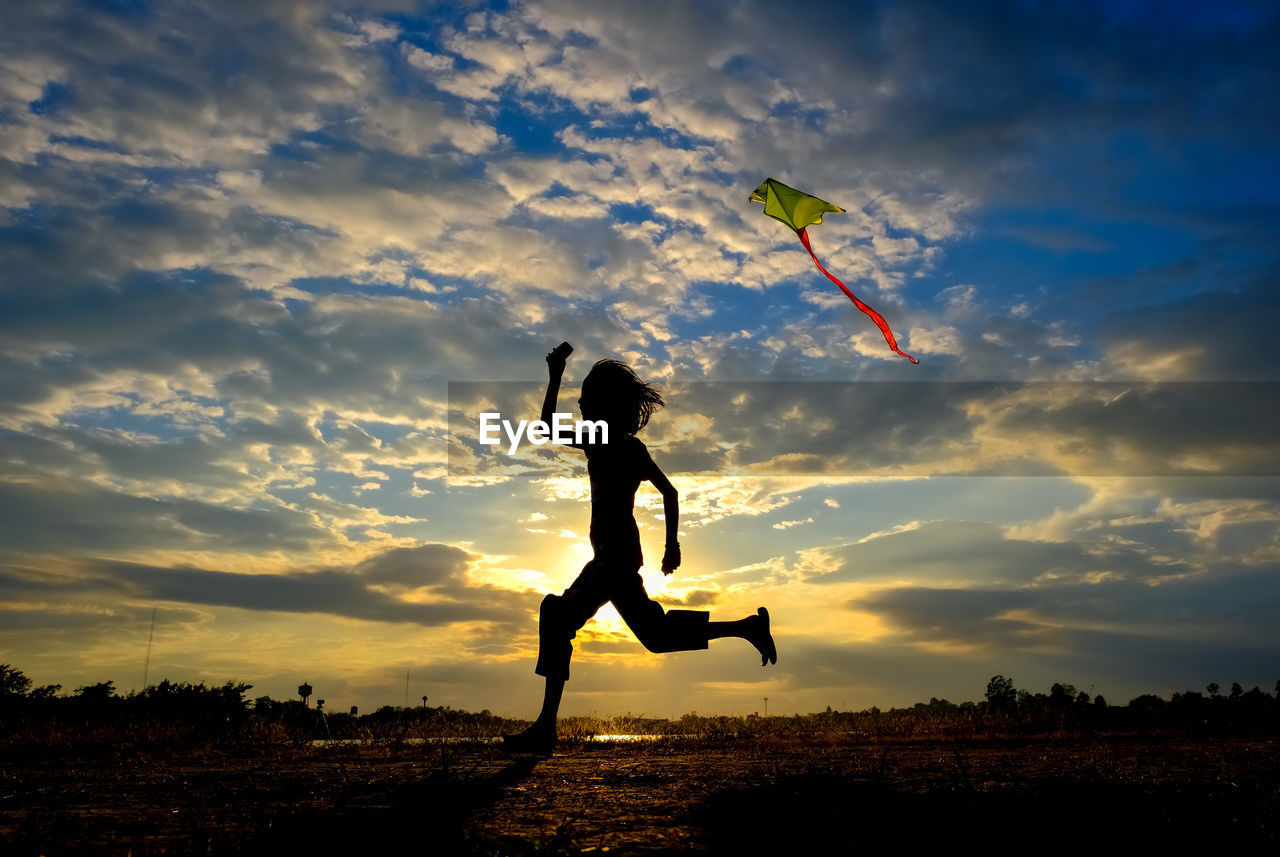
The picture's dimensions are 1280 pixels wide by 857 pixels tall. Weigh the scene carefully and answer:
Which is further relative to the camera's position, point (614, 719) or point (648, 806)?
point (614, 719)

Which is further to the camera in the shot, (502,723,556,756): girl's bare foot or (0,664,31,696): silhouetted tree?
(0,664,31,696): silhouetted tree

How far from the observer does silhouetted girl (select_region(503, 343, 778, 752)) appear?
588cm

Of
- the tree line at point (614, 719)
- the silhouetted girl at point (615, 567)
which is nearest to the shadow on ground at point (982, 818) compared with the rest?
the silhouetted girl at point (615, 567)

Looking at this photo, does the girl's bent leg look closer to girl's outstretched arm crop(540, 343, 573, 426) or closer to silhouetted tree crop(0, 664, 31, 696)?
girl's outstretched arm crop(540, 343, 573, 426)

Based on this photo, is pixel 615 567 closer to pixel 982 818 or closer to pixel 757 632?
pixel 757 632

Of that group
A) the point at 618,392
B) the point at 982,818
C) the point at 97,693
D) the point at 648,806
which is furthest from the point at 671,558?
the point at 97,693

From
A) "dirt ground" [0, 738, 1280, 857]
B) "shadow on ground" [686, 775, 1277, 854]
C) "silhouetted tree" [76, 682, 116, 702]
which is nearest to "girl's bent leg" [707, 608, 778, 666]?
"dirt ground" [0, 738, 1280, 857]

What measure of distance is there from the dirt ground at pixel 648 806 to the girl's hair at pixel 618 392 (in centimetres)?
245

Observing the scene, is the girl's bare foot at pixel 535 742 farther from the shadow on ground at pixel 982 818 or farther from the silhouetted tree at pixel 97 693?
the silhouetted tree at pixel 97 693

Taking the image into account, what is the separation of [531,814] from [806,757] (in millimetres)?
2961

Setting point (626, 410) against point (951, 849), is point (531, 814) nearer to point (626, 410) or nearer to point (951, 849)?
point (951, 849)

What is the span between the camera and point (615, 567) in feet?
A: 19.8

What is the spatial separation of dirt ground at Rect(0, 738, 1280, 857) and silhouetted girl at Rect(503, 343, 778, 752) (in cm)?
67

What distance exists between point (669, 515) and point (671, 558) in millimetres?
333
